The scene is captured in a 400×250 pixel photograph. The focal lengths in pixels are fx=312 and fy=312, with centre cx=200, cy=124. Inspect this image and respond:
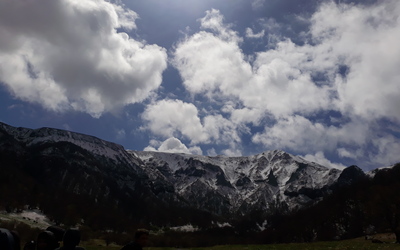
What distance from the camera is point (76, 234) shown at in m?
8.70

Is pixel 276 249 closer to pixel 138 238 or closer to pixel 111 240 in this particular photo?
pixel 138 238

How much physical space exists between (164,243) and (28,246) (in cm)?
18828

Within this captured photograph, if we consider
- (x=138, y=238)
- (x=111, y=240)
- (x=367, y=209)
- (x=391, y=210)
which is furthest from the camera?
(x=111, y=240)

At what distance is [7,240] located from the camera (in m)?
8.27

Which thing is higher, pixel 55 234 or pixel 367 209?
pixel 367 209

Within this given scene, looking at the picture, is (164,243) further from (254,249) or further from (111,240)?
(254,249)

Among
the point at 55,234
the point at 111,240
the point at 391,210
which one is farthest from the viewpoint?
the point at 111,240

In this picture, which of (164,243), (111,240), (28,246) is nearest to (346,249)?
(28,246)

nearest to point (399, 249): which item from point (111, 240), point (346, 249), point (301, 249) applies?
point (346, 249)

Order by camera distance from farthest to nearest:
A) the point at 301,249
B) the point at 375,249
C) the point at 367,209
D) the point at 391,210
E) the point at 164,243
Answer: the point at 164,243 < the point at 367,209 < the point at 391,210 < the point at 301,249 < the point at 375,249

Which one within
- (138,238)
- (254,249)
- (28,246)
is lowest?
(254,249)

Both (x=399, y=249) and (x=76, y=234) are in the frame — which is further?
(x=399, y=249)

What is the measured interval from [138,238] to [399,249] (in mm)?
36990

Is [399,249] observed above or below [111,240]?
above
